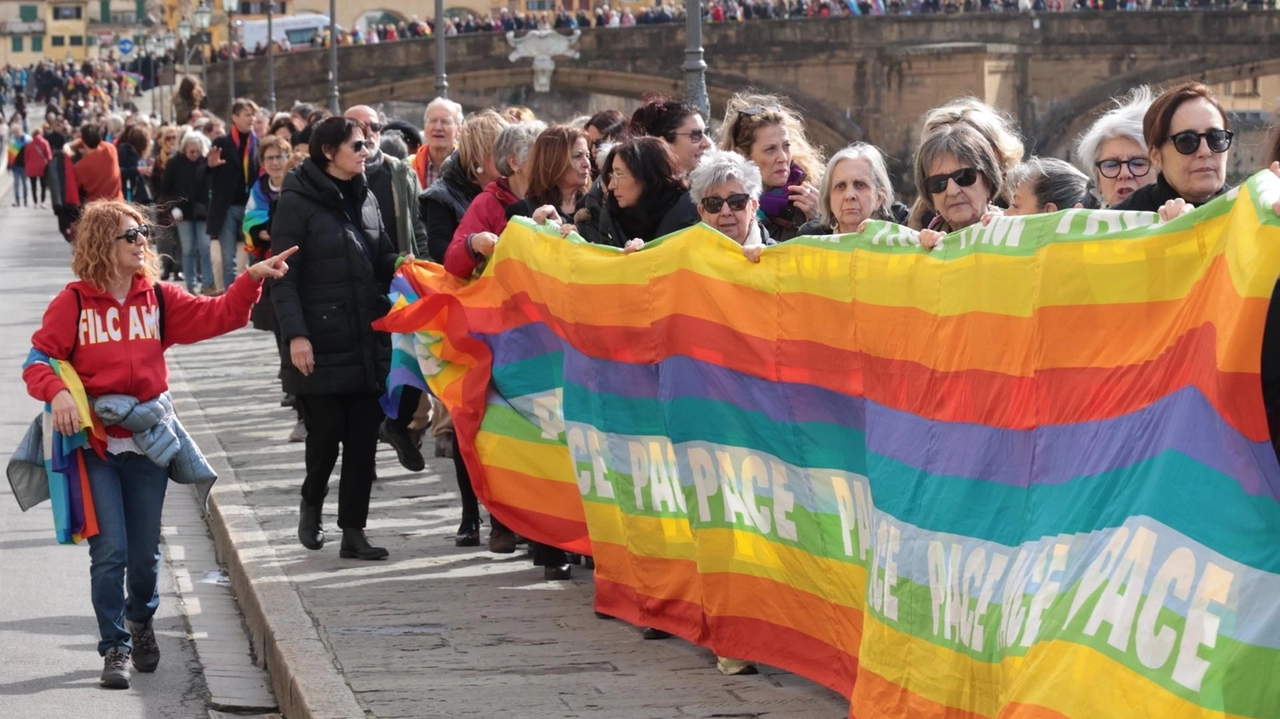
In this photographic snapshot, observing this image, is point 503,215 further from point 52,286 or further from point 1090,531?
point 52,286

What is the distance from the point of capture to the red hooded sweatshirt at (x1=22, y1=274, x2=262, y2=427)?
Answer: 6852mm

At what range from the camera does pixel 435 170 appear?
11.5 meters

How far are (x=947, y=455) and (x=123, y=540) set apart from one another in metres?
3.04

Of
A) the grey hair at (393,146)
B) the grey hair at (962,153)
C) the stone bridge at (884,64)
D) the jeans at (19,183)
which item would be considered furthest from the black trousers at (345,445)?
the stone bridge at (884,64)

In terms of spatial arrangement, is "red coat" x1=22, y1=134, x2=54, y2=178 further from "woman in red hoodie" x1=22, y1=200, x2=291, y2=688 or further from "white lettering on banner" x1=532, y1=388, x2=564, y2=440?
"woman in red hoodie" x1=22, y1=200, x2=291, y2=688

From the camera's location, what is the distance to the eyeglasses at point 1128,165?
596cm

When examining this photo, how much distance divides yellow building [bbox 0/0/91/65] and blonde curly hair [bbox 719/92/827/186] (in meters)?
124

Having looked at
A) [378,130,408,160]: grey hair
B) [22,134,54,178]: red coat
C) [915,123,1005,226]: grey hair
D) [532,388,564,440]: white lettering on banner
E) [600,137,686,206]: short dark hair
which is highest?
[915,123,1005,226]: grey hair

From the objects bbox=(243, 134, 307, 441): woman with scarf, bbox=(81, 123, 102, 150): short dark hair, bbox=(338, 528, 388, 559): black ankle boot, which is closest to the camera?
bbox=(338, 528, 388, 559): black ankle boot

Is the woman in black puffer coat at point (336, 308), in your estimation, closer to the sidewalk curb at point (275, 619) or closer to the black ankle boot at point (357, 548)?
the black ankle boot at point (357, 548)

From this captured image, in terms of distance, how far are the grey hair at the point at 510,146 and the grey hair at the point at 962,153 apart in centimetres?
289

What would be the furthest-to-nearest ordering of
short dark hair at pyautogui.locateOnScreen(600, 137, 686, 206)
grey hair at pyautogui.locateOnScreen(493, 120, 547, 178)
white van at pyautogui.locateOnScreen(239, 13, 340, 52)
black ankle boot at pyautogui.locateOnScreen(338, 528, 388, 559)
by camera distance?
white van at pyautogui.locateOnScreen(239, 13, 340, 52)
grey hair at pyautogui.locateOnScreen(493, 120, 547, 178)
black ankle boot at pyautogui.locateOnScreen(338, 528, 388, 559)
short dark hair at pyautogui.locateOnScreen(600, 137, 686, 206)

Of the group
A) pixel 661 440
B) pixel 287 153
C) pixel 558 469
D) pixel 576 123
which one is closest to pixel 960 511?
pixel 661 440

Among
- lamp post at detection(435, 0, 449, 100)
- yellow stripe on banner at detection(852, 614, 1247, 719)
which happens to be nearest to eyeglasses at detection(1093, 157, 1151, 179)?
yellow stripe on banner at detection(852, 614, 1247, 719)
